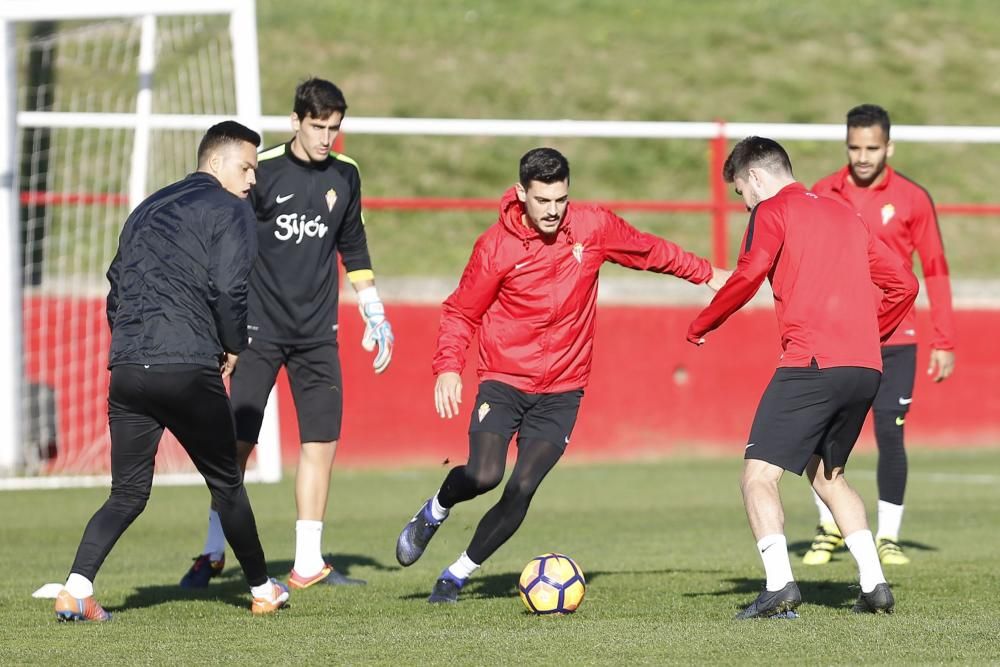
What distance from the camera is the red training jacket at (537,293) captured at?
6953 mm

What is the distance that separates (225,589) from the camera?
305 inches

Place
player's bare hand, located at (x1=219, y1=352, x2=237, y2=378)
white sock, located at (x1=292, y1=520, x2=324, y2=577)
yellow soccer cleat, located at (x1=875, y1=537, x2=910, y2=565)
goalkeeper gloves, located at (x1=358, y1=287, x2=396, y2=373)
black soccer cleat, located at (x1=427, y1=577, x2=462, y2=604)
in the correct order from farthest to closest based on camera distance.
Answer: yellow soccer cleat, located at (x1=875, y1=537, x2=910, y2=565), goalkeeper gloves, located at (x1=358, y1=287, x2=396, y2=373), white sock, located at (x1=292, y1=520, x2=324, y2=577), black soccer cleat, located at (x1=427, y1=577, x2=462, y2=604), player's bare hand, located at (x1=219, y1=352, x2=237, y2=378)

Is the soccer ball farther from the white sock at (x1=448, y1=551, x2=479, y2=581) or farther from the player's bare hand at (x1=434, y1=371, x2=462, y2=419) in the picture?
the player's bare hand at (x1=434, y1=371, x2=462, y2=419)

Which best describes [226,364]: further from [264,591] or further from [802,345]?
[802,345]

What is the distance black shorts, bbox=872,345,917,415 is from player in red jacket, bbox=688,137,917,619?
92.6 inches

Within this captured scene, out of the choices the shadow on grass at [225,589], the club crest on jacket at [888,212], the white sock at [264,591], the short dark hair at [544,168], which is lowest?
the shadow on grass at [225,589]

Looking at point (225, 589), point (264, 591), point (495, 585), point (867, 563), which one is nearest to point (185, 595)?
point (225, 589)

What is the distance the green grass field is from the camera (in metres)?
5.75

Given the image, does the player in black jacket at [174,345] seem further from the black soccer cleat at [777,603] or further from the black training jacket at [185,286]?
the black soccer cleat at [777,603]

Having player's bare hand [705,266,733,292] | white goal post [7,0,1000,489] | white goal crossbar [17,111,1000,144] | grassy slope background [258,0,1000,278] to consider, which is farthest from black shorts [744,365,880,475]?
grassy slope background [258,0,1000,278]

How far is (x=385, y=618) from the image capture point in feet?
21.7

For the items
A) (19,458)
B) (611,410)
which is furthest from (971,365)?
(19,458)

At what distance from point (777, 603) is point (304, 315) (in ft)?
9.32

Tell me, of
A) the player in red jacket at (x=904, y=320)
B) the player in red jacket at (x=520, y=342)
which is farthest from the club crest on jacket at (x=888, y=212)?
the player in red jacket at (x=520, y=342)
